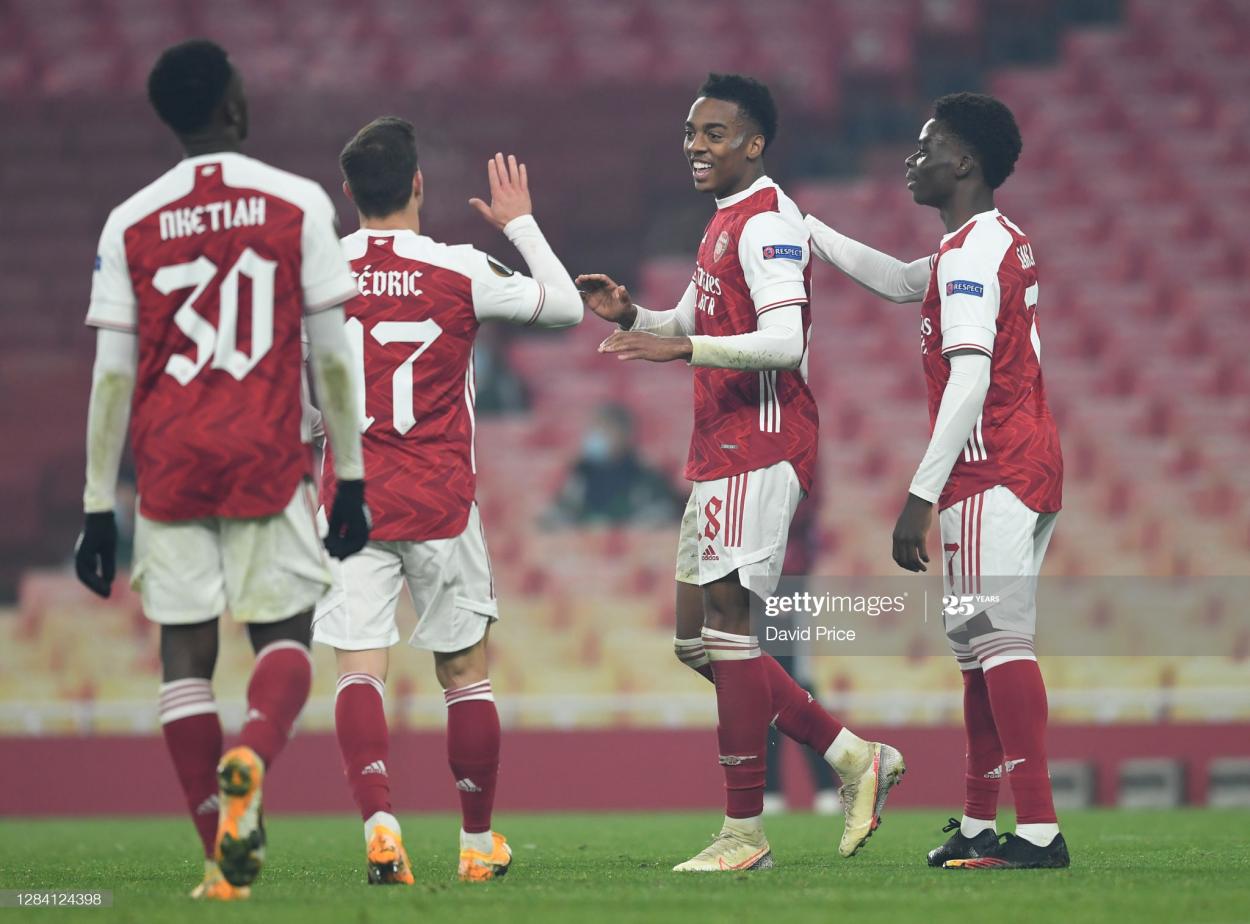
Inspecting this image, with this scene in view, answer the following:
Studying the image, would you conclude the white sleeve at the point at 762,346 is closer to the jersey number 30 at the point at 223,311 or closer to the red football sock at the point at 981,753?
the red football sock at the point at 981,753

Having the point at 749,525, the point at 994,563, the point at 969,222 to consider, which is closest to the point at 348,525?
the point at 749,525

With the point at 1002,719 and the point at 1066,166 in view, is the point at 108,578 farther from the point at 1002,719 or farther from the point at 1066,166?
the point at 1066,166

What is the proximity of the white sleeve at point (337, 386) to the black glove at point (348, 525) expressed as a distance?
32 mm

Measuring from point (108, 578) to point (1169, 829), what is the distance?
4789mm

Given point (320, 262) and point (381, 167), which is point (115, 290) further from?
point (381, 167)

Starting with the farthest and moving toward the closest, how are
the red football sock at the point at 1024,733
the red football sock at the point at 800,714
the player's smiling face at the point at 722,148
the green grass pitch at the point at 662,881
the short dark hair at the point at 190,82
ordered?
the red football sock at the point at 800,714 < the player's smiling face at the point at 722,148 < the red football sock at the point at 1024,733 < the short dark hair at the point at 190,82 < the green grass pitch at the point at 662,881

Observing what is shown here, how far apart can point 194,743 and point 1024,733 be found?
7.27ft

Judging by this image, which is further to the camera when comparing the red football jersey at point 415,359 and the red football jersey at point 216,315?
the red football jersey at point 415,359

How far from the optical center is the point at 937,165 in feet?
16.3

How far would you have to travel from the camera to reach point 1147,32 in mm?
14266

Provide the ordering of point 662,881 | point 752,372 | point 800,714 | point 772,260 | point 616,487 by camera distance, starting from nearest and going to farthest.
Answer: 1. point 662,881
2. point 772,260
3. point 752,372
4. point 800,714
5. point 616,487

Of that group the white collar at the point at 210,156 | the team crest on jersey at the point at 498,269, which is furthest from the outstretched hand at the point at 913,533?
the white collar at the point at 210,156

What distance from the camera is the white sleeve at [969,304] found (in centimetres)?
464

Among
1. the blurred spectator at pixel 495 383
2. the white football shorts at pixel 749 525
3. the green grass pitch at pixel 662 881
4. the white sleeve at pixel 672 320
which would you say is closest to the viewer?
the green grass pitch at pixel 662 881
